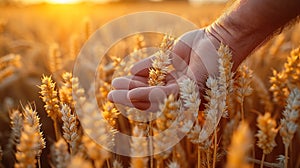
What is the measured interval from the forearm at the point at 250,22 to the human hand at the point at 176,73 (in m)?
0.08

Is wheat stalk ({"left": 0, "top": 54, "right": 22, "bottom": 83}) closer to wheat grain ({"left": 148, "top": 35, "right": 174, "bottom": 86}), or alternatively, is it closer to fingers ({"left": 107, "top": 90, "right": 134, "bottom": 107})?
fingers ({"left": 107, "top": 90, "right": 134, "bottom": 107})

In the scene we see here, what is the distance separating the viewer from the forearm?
4.49 ft

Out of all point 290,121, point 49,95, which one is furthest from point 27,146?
point 290,121

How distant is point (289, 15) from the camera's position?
4.58 ft

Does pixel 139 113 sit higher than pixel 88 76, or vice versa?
pixel 88 76

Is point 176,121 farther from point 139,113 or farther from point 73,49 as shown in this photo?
point 73,49

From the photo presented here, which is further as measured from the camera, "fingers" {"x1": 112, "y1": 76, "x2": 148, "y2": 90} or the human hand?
"fingers" {"x1": 112, "y1": 76, "x2": 148, "y2": 90}

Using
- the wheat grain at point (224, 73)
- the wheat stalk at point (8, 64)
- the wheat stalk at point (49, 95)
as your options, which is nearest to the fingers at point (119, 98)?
the wheat stalk at point (49, 95)

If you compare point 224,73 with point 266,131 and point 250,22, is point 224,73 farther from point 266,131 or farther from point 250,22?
point 250,22

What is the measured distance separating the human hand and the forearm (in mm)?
79

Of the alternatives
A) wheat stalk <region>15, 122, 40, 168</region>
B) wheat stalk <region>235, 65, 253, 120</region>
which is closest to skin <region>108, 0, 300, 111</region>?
wheat stalk <region>235, 65, 253, 120</region>

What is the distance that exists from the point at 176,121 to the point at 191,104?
6 cm

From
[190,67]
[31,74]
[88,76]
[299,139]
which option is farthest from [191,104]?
[31,74]

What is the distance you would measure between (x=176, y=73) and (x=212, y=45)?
8.8 inches
